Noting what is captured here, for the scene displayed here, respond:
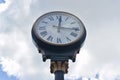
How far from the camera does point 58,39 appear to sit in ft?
60.8

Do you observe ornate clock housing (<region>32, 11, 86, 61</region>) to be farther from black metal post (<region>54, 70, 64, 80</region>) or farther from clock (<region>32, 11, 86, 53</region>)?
black metal post (<region>54, 70, 64, 80</region>)

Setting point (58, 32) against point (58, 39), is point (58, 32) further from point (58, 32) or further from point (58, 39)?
point (58, 39)

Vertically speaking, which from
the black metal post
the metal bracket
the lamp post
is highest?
the lamp post

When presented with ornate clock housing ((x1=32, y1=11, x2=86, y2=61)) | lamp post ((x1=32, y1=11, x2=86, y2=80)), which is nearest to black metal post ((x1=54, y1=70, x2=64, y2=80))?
lamp post ((x1=32, y1=11, x2=86, y2=80))

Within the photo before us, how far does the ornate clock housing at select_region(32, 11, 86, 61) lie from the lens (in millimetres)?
18328

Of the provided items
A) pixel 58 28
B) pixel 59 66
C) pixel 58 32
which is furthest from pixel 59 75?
pixel 58 28

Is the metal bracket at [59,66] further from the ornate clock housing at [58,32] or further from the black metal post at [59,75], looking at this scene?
the ornate clock housing at [58,32]

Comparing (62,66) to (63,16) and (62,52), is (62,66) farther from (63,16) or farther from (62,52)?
(63,16)

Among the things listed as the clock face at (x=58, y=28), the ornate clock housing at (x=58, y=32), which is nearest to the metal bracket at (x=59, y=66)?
the ornate clock housing at (x=58, y=32)

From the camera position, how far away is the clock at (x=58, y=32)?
18.3 metres

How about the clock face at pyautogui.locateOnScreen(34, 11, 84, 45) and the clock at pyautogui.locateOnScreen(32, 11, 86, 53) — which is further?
the clock face at pyautogui.locateOnScreen(34, 11, 84, 45)

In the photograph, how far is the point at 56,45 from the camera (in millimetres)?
18297

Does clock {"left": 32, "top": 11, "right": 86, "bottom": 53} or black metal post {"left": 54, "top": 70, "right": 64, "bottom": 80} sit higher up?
clock {"left": 32, "top": 11, "right": 86, "bottom": 53}

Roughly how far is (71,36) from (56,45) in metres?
0.64
